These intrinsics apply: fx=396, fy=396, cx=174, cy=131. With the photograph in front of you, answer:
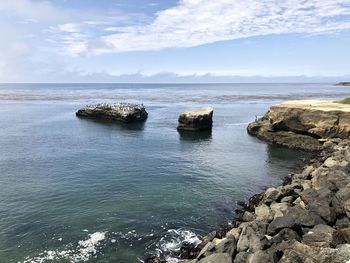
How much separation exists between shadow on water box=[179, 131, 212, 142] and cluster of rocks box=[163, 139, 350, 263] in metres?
33.1

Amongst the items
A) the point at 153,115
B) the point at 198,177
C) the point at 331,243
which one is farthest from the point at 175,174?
the point at 153,115

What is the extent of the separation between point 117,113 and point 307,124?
47.5m

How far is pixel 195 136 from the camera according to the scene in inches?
2904

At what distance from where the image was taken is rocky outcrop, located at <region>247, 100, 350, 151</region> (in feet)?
193

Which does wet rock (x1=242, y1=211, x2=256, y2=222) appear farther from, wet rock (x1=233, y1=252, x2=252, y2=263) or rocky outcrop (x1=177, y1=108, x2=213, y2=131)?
rocky outcrop (x1=177, y1=108, x2=213, y2=131)

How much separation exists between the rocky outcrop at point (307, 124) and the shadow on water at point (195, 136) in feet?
34.2

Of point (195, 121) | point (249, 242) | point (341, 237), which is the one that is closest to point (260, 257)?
point (249, 242)

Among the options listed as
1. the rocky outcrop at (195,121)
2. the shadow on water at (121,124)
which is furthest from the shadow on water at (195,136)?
the shadow on water at (121,124)

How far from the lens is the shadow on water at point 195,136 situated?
70.8m

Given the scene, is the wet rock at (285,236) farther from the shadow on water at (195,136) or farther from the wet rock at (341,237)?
the shadow on water at (195,136)

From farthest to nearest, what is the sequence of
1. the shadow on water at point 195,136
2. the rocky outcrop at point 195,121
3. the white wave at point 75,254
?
the rocky outcrop at point 195,121 < the shadow on water at point 195,136 < the white wave at point 75,254

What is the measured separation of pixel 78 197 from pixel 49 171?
10.8m

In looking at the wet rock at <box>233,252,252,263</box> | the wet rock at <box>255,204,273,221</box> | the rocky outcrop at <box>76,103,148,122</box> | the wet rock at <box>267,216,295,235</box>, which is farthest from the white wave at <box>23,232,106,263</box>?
the rocky outcrop at <box>76,103,148,122</box>

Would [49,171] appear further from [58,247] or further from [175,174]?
[58,247]
